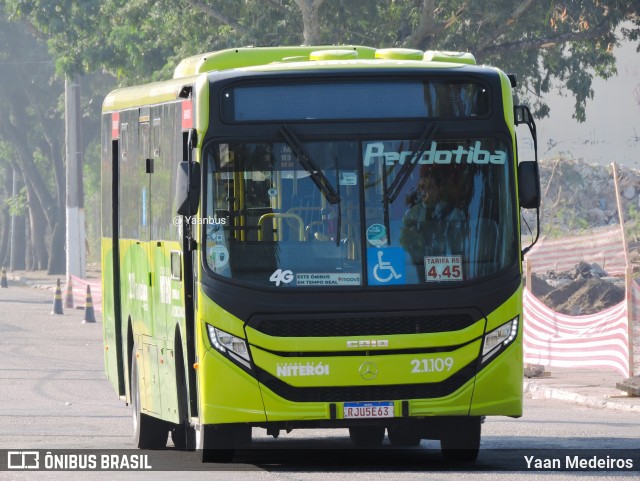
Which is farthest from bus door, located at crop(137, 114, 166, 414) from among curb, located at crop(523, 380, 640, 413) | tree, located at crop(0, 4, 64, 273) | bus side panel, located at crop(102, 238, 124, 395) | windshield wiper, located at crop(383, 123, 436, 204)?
tree, located at crop(0, 4, 64, 273)

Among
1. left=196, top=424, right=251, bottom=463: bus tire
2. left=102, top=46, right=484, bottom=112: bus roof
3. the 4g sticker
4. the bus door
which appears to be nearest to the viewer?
the 4g sticker

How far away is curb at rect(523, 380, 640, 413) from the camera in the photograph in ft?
55.6

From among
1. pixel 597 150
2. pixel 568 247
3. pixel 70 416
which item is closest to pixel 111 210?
pixel 70 416

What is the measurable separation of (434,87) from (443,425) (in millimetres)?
2408

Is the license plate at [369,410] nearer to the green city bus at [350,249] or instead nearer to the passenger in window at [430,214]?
the green city bus at [350,249]

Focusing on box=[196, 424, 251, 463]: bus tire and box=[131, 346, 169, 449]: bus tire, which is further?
box=[131, 346, 169, 449]: bus tire

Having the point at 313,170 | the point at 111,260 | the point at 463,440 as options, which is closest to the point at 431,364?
the point at 463,440

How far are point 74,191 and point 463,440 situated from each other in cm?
3475

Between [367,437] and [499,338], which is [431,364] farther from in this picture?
[367,437]

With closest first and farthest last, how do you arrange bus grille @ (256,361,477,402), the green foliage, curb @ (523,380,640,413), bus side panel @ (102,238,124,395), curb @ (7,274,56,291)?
bus grille @ (256,361,477,402), bus side panel @ (102,238,124,395), curb @ (523,380,640,413), the green foliage, curb @ (7,274,56,291)

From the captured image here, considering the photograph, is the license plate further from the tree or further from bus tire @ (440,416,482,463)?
the tree

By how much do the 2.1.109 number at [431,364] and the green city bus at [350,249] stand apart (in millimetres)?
11

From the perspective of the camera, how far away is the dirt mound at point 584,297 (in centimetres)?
2927

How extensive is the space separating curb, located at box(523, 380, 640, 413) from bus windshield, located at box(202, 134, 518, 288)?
21.3 feet
